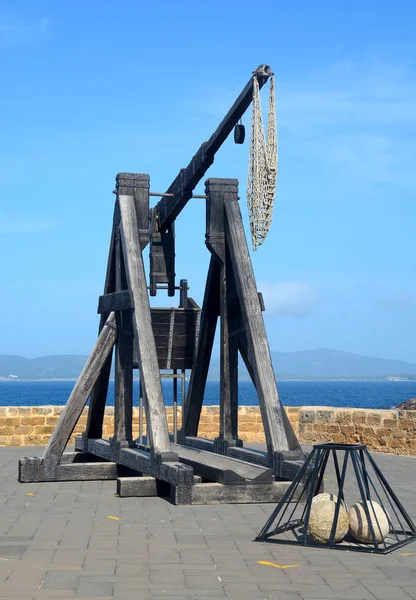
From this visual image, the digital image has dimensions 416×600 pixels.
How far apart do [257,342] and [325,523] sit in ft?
11.1

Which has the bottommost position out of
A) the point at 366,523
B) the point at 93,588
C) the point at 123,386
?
the point at 93,588

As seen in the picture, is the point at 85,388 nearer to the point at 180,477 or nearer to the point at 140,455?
the point at 140,455

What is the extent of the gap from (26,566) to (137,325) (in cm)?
445

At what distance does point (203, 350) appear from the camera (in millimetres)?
11812

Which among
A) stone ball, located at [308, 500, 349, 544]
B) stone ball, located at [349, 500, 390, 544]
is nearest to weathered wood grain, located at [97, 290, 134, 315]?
stone ball, located at [308, 500, 349, 544]

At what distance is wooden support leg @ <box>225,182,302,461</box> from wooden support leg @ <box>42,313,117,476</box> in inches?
71.0

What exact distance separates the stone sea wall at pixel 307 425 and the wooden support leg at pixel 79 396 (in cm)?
488

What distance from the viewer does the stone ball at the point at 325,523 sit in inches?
272

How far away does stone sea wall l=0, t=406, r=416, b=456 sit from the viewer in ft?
46.9

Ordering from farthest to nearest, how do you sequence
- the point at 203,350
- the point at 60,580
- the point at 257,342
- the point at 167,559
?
the point at 203,350, the point at 257,342, the point at 167,559, the point at 60,580

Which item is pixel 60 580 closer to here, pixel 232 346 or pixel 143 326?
pixel 143 326

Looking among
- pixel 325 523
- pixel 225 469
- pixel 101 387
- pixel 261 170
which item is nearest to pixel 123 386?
pixel 101 387

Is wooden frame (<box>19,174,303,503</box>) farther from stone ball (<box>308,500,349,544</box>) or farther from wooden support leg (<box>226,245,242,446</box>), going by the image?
stone ball (<box>308,500,349,544</box>)

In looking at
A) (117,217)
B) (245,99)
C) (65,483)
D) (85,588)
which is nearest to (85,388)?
(65,483)
